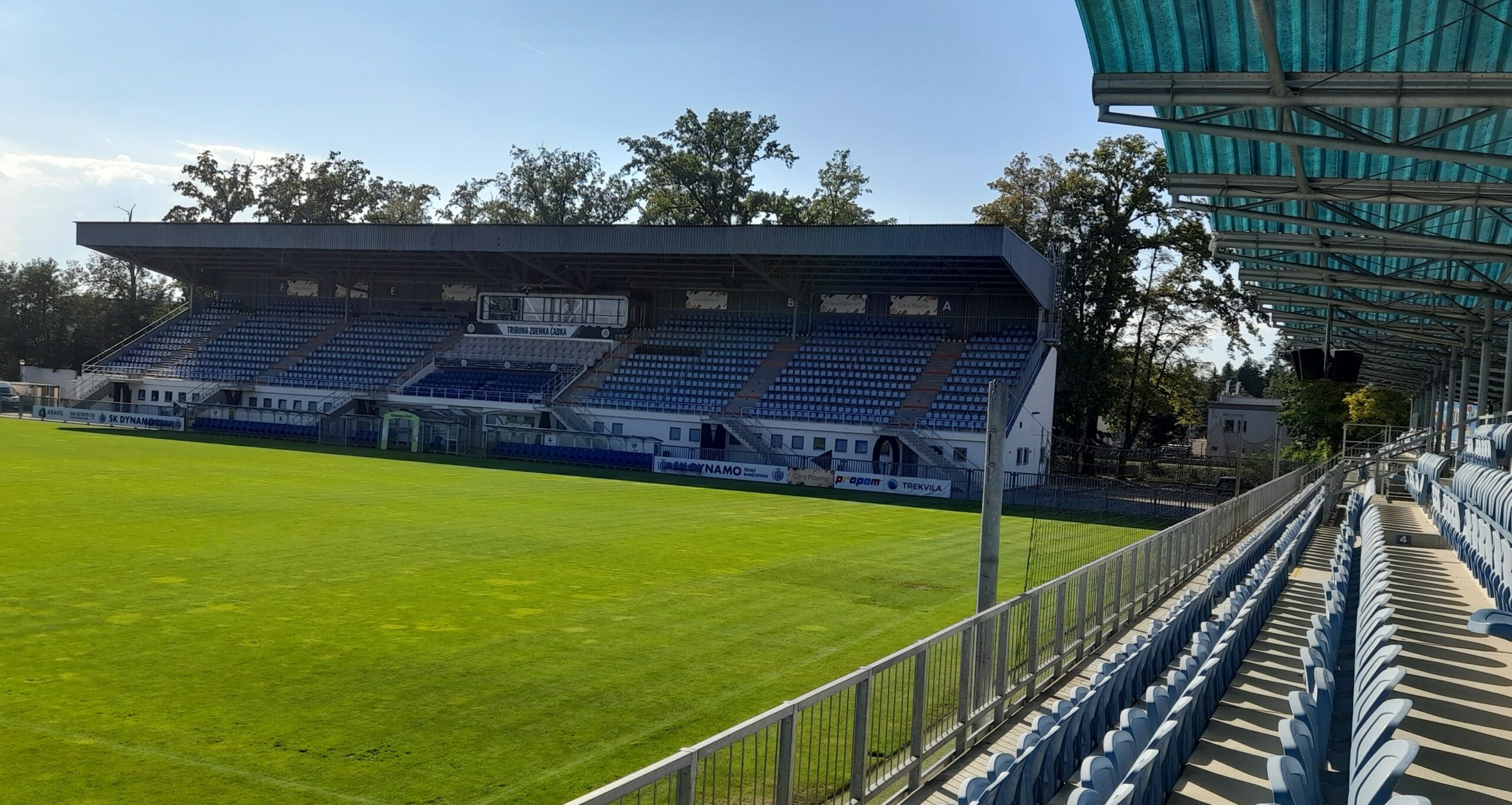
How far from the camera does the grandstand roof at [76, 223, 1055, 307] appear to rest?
43.5 m

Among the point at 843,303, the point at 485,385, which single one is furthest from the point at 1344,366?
the point at 485,385

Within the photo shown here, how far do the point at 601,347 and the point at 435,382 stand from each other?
24.2 ft

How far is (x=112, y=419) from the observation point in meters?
49.8

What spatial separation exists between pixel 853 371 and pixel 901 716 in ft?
124

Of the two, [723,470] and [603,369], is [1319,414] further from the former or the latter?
[603,369]

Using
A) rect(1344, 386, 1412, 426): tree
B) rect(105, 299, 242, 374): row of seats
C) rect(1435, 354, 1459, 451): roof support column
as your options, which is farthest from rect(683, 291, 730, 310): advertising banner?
rect(1344, 386, 1412, 426): tree

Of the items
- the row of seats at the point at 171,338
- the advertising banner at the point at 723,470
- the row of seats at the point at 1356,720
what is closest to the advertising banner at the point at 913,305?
the advertising banner at the point at 723,470

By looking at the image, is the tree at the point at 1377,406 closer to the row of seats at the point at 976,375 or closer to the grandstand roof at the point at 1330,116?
the row of seats at the point at 976,375

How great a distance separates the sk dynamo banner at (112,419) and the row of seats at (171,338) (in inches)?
157

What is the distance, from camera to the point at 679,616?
520 inches

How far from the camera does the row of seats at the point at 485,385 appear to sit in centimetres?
4706

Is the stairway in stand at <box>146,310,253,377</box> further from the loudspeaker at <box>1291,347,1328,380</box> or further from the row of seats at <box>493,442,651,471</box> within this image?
the loudspeaker at <box>1291,347,1328,380</box>

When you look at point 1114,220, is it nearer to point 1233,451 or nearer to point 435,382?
point 1233,451

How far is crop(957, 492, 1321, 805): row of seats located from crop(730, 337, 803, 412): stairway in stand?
32864 millimetres
